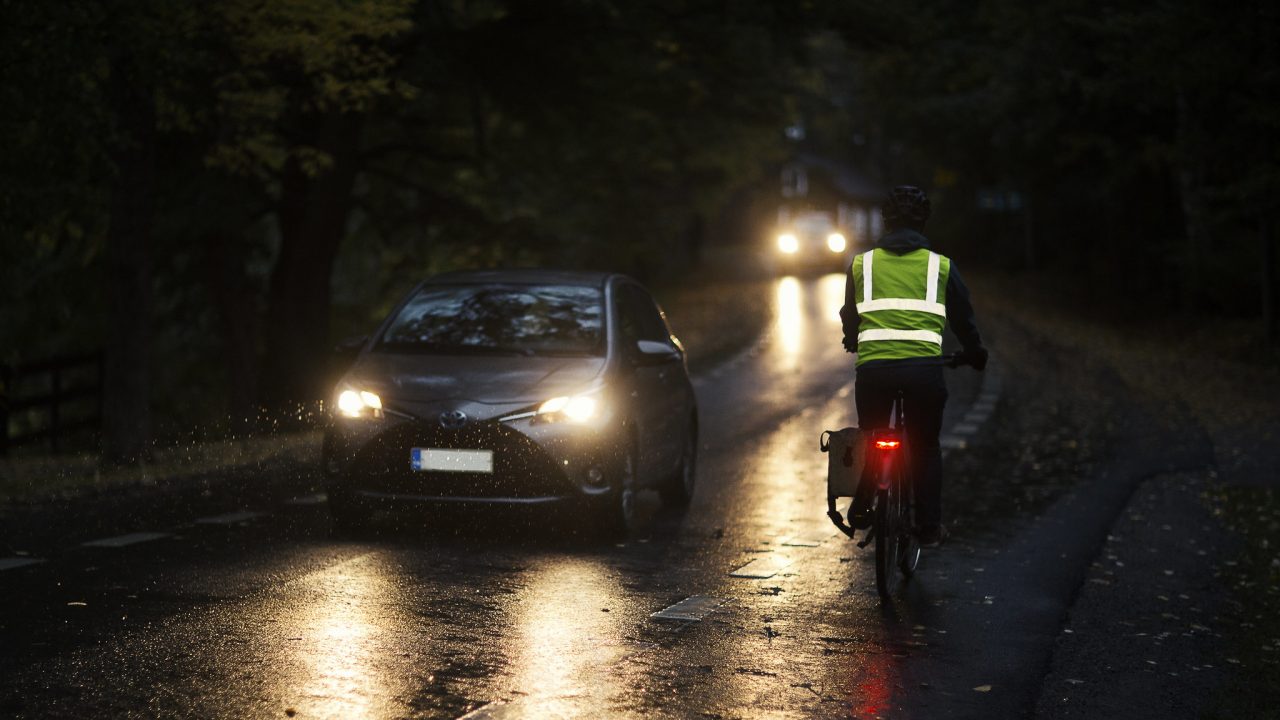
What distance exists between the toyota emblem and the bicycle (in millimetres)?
2261

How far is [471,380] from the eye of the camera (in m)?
10.9

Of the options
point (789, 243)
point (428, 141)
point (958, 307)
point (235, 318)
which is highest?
point (428, 141)

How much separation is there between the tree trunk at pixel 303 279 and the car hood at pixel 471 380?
1301 centimetres

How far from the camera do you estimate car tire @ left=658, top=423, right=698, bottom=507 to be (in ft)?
42.2

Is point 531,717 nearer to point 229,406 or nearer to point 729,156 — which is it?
point 229,406

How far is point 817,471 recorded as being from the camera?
15.6m

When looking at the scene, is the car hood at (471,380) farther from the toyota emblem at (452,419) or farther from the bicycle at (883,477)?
the bicycle at (883,477)

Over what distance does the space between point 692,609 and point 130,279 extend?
936 cm

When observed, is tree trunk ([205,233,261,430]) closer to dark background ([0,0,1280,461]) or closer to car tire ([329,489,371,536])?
dark background ([0,0,1280,461])

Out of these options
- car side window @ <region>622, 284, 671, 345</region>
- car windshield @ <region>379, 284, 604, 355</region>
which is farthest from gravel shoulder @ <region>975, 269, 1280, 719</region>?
car windshield @ <region>379, 284, 604, 355</region>

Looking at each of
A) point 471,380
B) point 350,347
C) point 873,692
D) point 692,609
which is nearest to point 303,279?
point 350,347

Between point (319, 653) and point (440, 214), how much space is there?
18285 mm

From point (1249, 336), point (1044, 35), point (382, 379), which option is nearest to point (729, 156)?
point (1044, 35)

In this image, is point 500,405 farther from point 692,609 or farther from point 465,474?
point 692,609
